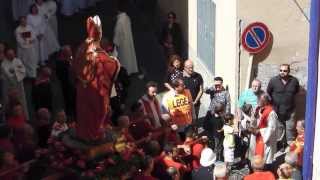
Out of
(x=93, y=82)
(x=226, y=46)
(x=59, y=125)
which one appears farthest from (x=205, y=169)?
(x=93, y=82)

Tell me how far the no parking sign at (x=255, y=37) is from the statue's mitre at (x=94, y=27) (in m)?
4.70

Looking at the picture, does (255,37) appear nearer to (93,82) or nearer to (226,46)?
(226,46)

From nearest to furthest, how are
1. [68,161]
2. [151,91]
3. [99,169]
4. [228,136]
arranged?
[99,169]
[68,161]
[151,91]
[228,136]

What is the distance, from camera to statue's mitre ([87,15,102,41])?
38.9 feet

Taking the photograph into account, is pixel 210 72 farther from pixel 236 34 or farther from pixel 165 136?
pixel 165 136

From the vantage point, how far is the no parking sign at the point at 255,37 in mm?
16172

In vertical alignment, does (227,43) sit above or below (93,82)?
above

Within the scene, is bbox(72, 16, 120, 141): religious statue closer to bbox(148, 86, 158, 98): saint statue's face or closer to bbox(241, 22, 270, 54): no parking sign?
bbox(148, 86, 158, 98): saint statue's face

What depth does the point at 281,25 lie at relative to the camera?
16.5m


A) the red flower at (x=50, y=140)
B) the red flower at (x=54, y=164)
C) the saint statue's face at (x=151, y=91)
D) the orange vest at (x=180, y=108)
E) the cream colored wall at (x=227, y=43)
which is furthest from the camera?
the cream colored wall at (x=227, y=43)

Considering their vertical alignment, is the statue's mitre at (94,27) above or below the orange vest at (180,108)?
above

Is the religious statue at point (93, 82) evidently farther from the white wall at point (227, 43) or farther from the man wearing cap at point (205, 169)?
the white wall at point (227, 43)

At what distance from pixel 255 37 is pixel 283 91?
1.17 metres

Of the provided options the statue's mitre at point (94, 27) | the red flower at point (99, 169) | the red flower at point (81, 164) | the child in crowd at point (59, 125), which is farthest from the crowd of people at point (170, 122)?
the statue's mitre at point (94, 27)
